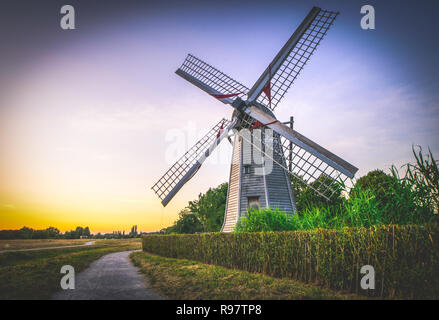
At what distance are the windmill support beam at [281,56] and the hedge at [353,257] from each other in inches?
338

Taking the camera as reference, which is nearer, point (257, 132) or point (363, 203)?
point (363, 203)

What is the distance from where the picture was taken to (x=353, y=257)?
519 cm

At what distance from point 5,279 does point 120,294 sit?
4.14 meters

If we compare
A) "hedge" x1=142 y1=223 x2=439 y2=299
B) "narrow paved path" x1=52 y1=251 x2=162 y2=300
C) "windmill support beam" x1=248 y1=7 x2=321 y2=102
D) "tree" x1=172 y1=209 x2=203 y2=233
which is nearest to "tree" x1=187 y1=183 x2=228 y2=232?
"tree" x1=172 y1=209 x2=203 y2=233

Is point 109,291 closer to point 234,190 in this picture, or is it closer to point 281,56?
point 234,190

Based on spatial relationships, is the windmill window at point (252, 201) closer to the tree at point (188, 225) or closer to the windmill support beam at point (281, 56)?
the windmill support beam at point (281, 56)

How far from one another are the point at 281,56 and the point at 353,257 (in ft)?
39.2

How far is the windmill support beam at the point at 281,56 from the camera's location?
13805 mm

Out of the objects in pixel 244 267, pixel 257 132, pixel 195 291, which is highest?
pixel 257 132

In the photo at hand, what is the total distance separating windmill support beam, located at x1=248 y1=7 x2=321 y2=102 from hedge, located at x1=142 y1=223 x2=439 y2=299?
8597mm

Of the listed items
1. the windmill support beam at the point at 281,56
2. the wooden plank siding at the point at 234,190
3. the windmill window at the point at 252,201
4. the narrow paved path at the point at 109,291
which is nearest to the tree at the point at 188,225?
the wooden plank siding at the point at 234,190
